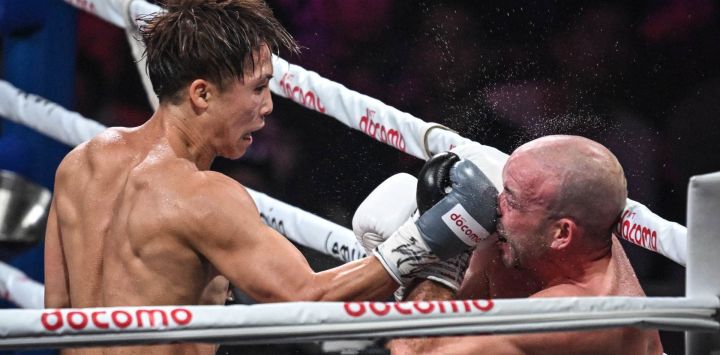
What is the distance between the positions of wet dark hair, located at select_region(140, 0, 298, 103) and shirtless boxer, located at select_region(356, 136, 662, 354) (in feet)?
1.36

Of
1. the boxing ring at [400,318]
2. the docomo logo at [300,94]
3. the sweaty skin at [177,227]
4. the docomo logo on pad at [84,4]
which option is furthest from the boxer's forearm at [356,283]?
the docomo logo on pad at [84,4]

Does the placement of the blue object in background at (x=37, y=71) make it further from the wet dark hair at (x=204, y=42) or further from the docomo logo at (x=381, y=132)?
the wet dark hair at (x=204, y=42)

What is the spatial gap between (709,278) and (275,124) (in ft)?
7.13

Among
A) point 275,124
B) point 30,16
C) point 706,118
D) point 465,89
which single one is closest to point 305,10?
point 275,124

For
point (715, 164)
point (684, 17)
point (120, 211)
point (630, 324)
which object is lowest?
point (120, 211)

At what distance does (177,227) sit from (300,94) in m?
0.83

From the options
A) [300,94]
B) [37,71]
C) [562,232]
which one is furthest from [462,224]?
[37,71]

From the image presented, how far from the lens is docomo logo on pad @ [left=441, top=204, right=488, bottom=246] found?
141 cm

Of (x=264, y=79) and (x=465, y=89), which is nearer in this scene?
(x=264, y=79)

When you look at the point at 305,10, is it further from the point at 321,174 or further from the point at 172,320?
the point at 172,320

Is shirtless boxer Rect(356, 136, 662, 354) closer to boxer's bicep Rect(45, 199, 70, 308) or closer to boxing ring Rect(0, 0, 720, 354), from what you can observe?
boxing ring Rect(0, 0, 720, 354)

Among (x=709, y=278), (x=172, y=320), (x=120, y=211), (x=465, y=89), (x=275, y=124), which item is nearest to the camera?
(x=172, y=320)

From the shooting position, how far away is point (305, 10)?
323 centimetres

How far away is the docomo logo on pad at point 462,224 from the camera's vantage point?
141 cm
